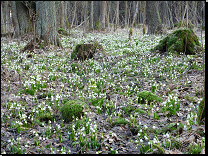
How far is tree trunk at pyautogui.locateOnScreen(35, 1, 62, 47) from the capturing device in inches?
400

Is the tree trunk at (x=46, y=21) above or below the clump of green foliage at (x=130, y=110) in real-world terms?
above

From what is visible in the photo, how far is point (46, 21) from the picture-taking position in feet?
33.5

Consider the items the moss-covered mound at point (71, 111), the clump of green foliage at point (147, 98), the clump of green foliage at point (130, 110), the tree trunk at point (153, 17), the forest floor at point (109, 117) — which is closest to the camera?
the forest floor at point (109, 117)

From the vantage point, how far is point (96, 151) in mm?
3057

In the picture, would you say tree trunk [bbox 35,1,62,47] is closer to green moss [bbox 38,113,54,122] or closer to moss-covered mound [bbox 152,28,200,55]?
moss-covered mound [bbox 152,28,200,55]

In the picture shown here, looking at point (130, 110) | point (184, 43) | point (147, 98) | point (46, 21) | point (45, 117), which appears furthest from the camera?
point (46, 21)

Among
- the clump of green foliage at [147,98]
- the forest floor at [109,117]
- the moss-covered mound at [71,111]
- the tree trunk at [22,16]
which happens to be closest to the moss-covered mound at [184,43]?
the forest floor at [109,117]

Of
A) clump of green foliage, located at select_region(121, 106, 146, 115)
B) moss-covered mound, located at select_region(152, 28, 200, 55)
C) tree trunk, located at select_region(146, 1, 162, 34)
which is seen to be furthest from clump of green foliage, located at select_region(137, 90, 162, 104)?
tree trunk, located at select_region(146, 1, 162, 34)

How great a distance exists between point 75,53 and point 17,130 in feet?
18.8

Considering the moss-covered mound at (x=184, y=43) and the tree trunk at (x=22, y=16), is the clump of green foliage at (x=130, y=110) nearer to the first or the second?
the moss-covered mound at (x=184, y=43)

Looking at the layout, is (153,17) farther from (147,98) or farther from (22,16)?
(147,98)

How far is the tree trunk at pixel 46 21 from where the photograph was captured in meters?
10.2

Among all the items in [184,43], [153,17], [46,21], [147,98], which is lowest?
[147,98]

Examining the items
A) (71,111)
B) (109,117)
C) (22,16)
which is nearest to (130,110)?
(109,117)
